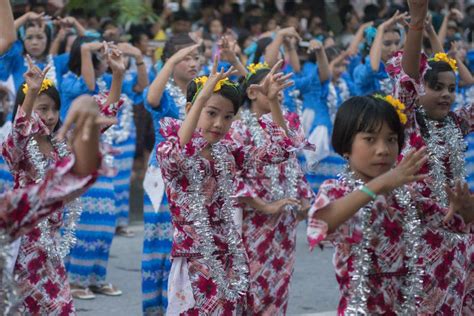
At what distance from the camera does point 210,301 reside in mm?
5516

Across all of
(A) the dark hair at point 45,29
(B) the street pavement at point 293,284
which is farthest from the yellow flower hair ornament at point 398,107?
(A) the dark hair at point 45,29

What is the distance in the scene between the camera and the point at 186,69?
7.50m

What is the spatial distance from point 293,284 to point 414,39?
4081 mm

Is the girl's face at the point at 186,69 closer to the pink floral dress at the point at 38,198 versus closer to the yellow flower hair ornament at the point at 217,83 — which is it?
the yellow flower hair ornament at the point at 217,83

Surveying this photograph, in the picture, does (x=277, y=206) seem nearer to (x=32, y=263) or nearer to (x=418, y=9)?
(x=32, y=263)

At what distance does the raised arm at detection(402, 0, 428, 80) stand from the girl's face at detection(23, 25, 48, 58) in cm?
503

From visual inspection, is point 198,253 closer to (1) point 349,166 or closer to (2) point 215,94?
(2) point 215,94

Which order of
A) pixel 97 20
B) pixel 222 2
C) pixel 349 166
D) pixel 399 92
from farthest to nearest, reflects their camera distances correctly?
pixel 222 2
pixel 97 20
pixel 399 92
pixel 349 166

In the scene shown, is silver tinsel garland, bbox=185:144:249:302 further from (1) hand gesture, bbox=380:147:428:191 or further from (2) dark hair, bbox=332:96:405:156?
(1) hand gesture, bbox=380:147:428:191

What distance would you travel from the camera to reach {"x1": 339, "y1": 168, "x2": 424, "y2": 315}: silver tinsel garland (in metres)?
4.41

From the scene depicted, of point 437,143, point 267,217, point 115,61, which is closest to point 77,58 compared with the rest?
point 115,61

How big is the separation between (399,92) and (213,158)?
101 cm

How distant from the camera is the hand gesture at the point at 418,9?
4.88 m

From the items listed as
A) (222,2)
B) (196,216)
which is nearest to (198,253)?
(196,216)
